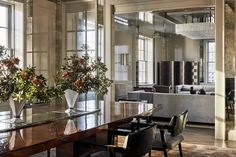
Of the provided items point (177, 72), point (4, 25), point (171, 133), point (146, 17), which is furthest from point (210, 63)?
point (171, 133)

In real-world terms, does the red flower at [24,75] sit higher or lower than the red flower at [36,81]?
higher

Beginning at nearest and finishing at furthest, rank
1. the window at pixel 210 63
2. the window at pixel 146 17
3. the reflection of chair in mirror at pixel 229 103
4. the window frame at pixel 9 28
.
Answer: the reflection of chair in mirror at pixel 229 103
the window frame at pixel 9 28
the window at pixel 146 17
the window at pixel 210 63

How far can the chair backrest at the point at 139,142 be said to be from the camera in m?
2.28

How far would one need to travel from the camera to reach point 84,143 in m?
2.70

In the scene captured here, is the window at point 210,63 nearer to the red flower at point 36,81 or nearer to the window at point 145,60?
the window at point 145,60

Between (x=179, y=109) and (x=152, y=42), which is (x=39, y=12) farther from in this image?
(x=152, y=42)

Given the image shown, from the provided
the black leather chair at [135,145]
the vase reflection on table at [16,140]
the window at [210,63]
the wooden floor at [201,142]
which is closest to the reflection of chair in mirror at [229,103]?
the wooden floor at [201,142]

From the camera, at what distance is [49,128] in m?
2.41

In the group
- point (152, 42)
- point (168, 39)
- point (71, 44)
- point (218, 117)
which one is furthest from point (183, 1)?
point (168, 39)

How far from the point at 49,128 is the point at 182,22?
10.3m

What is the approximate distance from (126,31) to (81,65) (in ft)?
27.6

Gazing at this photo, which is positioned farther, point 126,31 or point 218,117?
point 126,31

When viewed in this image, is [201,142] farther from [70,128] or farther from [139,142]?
[70,128]

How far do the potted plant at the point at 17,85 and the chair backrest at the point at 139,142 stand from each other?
36.6 inches
